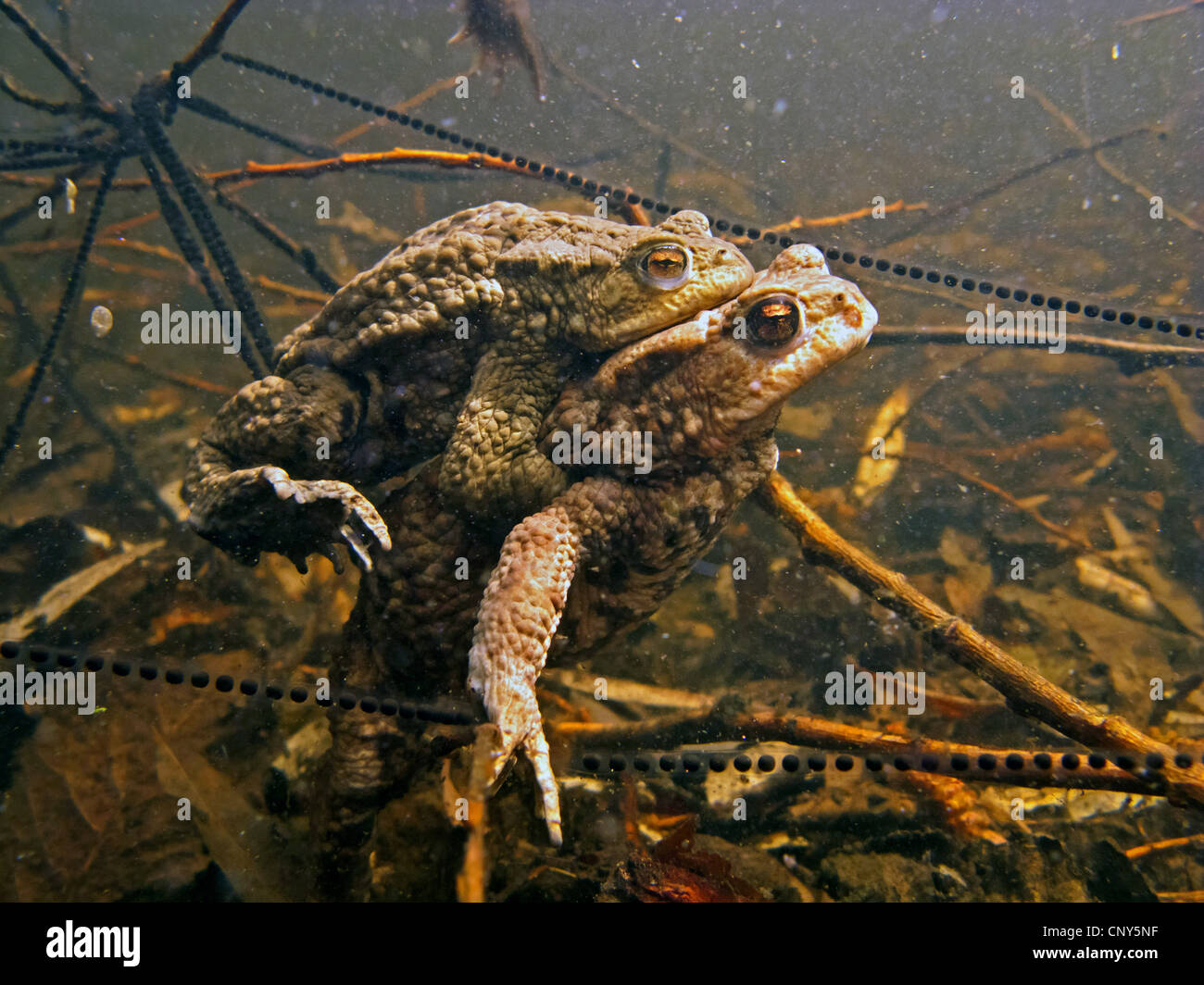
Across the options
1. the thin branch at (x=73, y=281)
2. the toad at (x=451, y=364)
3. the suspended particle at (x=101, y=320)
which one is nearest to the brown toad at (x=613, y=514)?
the toad at (x=451, y=364)

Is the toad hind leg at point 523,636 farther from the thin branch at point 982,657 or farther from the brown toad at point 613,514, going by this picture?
the thin branch at point 982,657

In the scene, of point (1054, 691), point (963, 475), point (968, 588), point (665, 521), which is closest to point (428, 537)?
point (665, 521)

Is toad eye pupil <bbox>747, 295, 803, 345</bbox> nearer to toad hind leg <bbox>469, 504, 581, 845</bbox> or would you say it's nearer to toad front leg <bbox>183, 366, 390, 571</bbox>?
toad hind leg <bbox>469, 504, 581, 845</bbox>

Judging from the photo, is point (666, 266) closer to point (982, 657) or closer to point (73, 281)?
point (982, 657)

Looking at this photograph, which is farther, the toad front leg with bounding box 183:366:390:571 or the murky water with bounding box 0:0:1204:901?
the murky water with bounding box 0:0:1204:901

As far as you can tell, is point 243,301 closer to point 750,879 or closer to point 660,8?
point 750,879

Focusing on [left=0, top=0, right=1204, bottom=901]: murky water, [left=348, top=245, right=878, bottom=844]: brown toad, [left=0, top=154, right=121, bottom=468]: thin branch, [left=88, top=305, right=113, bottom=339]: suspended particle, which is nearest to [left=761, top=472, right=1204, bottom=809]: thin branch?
[left=0, top=0, right=1204, bottom=901]: murky water
